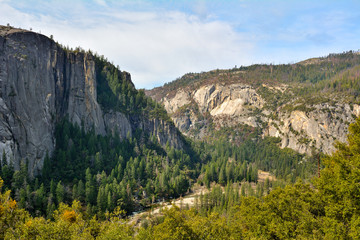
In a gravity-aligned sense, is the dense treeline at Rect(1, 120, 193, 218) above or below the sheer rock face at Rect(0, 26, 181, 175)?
below

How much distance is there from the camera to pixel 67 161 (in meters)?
99.1

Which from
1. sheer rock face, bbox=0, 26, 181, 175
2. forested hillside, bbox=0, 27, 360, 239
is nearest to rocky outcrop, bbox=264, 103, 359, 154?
forested hillside, bbox=0, 27, 360, 239

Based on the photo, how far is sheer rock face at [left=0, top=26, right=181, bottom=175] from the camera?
85.1m

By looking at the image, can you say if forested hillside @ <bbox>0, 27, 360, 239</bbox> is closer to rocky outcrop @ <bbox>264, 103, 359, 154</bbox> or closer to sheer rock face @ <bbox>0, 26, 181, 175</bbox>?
sheer rock face @ <bbox>0, 26, 181, 175</bbox>

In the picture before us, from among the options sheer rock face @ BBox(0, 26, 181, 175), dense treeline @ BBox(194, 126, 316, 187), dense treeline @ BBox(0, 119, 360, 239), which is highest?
sheer rock face @ BBox(0, 26, 181, 175)

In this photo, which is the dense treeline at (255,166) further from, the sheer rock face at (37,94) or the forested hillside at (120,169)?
the sheer rock face at (37,94)

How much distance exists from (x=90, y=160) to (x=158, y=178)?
32.8m

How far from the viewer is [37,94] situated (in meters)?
98.6

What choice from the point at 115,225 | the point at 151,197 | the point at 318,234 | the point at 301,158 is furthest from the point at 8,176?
the point at 301,158

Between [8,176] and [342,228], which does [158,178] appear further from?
[342,228]

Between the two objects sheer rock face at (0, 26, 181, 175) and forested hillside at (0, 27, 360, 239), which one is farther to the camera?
sheer rock face at (0, 26, 181, 175)

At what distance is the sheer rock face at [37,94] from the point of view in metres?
85.1

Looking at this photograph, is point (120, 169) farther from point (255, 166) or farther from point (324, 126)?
point (324, 126)

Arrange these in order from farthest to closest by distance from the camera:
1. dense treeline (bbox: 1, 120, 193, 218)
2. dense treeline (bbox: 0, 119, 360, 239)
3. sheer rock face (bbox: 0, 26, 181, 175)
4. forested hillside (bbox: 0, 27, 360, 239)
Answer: sheer rock face (bbox: 0, 26, 181, 175) < dense treeline (bbox: 1, 120, 193, 218) < forested hillside (bbox: 0, 27, 360, 239) < dense treeline (bbox: 0, 119, 360, 239)
